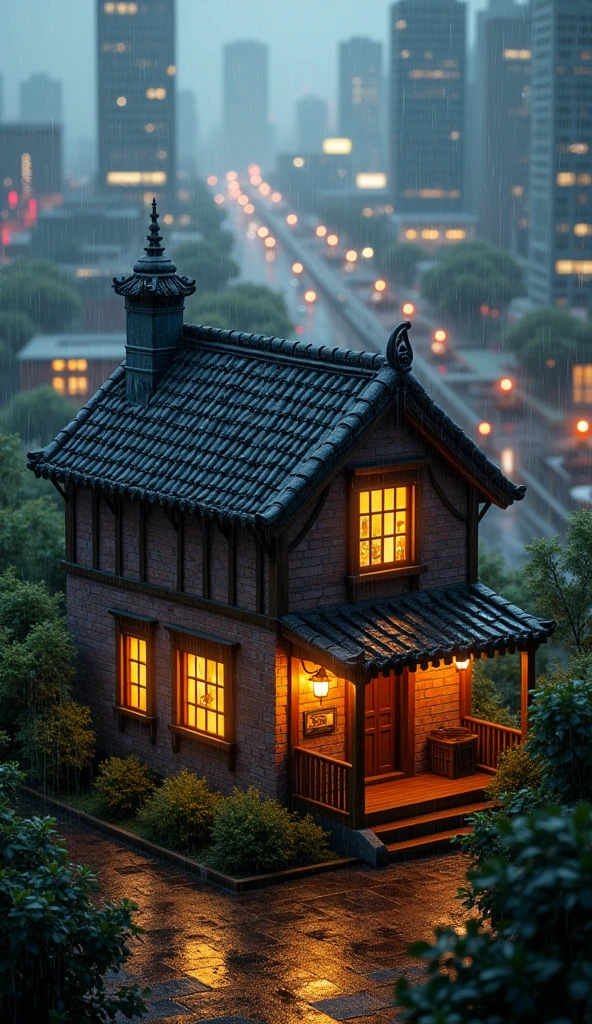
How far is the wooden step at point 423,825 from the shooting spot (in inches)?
990

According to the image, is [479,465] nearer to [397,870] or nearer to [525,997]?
[397,870]

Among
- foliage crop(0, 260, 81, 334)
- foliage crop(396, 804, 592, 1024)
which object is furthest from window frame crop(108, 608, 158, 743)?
foliage crop(0, 260, 81, 334)

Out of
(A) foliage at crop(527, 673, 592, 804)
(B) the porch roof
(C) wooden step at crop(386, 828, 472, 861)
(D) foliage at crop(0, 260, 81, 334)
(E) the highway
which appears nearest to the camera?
(A) foliage at crop(527, 673, 592, 804)

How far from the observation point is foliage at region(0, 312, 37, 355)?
520 feet

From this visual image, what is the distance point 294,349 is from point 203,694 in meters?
5.54

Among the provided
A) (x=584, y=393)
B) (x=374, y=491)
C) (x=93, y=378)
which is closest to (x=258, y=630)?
(x=374, y=491)

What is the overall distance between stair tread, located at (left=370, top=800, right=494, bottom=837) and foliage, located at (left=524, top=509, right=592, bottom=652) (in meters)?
4.80

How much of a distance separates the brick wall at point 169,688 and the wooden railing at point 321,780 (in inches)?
10.9

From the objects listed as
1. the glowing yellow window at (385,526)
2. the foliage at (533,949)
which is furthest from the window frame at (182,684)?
the foliage at (533,949)

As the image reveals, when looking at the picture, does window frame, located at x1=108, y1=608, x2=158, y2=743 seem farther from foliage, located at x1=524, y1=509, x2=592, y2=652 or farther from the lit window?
the lit window

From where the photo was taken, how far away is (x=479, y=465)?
2720cm

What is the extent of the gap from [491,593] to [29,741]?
7734 mm

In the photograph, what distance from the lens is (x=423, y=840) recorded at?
25312 mm

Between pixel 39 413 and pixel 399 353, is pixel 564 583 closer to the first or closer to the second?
pixel 399 353
